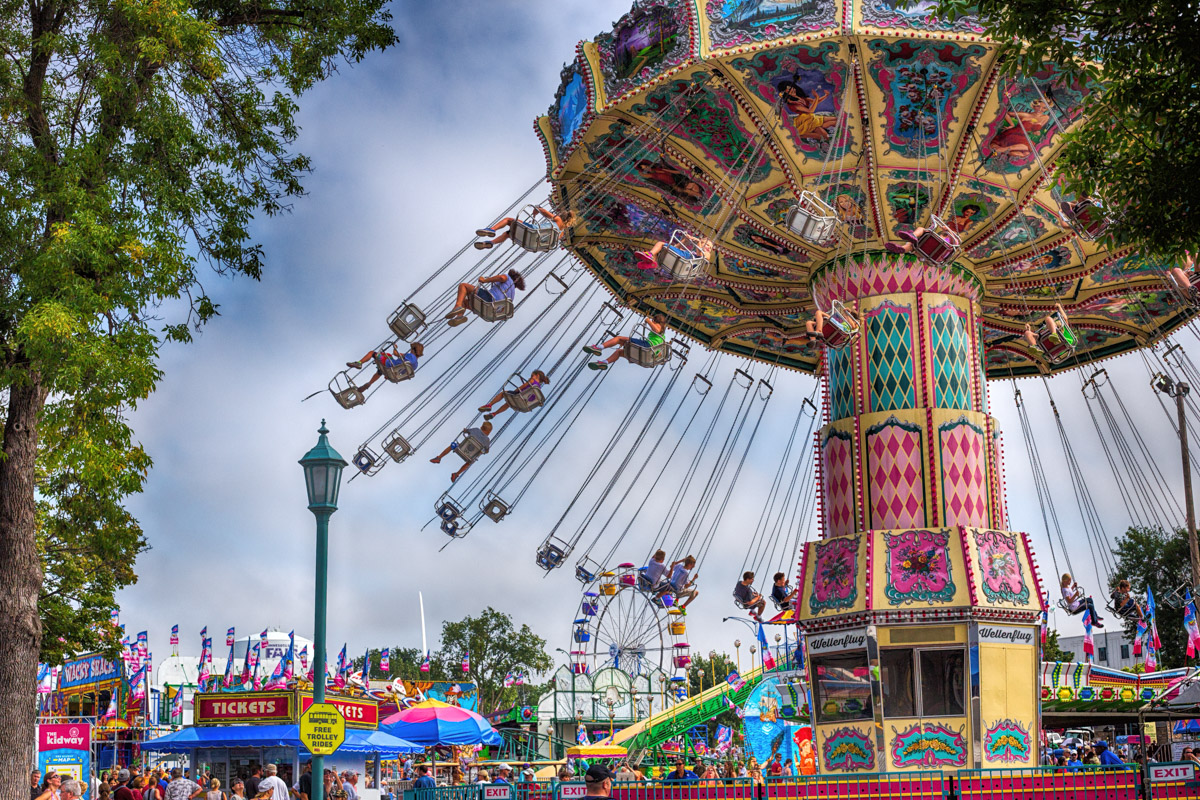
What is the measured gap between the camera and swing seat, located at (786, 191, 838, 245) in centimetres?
1580

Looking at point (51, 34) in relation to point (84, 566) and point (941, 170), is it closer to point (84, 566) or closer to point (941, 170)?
point (941, 170)

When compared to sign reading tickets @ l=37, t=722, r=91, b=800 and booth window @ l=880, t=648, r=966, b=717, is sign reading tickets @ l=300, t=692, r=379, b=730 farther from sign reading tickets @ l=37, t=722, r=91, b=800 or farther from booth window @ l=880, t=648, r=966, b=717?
booth window @ l=880, t=648, r=966, b=717

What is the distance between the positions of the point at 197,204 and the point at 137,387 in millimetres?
2639

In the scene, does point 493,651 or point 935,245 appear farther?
point 493,651

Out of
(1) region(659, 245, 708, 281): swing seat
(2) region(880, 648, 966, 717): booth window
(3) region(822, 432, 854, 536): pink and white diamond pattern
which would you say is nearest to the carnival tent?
(3) region(822, 432, 854, 536): pink and white diamond pattern

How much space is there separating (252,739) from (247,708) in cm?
90

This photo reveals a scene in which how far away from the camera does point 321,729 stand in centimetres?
962

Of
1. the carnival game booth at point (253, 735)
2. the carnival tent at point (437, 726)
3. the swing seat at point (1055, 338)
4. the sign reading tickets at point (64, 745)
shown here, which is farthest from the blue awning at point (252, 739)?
the swing seat at point (1055, 338)

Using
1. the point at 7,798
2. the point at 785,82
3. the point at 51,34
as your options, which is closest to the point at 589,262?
the point at 785,82

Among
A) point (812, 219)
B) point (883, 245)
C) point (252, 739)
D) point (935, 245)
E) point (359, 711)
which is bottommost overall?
point (252, 739)

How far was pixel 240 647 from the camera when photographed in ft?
208

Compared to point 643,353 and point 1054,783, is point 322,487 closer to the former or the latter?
point 1054,783

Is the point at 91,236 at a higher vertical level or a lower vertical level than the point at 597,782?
higher

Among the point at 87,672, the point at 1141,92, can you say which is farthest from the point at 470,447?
the point at 87,672
